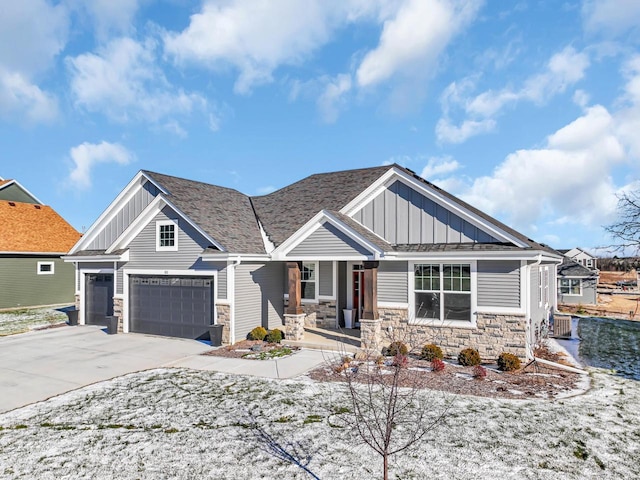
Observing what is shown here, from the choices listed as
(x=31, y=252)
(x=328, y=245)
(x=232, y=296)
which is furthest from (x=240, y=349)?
(x=31, y=252)

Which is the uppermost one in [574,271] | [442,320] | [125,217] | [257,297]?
[125,217]

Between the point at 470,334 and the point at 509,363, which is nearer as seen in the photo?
the point at 509,363

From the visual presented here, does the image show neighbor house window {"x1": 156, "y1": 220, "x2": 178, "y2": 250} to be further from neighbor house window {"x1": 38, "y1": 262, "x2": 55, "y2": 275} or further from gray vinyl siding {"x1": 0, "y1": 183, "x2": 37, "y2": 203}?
gray vinyl siding {"x1": 0, "y1": 183, "x2": 37, "y2": 203}

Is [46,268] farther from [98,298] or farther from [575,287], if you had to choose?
[575,287]

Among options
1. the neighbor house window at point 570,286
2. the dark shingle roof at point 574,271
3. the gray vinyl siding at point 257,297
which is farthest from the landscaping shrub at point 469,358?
the neighbor house window at point 570,286

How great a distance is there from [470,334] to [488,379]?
91.1 inches

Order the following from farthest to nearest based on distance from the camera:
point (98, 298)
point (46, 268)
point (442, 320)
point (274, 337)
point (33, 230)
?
point (33, 230)
point (46, 268)
point (98, 298)
point (274, 337)
point (442, 320)

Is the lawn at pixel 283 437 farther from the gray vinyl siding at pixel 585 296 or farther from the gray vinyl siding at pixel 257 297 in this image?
the gray vinyl siding at pixel 585 296

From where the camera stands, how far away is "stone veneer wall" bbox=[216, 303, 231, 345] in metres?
14.7

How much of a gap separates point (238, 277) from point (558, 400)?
32.7ft

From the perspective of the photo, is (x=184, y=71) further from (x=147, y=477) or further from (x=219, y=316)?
(x=147, y=477)

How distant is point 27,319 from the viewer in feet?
69.8

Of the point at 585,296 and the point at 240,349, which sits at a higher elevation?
the point at 240,349

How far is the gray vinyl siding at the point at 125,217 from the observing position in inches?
715
